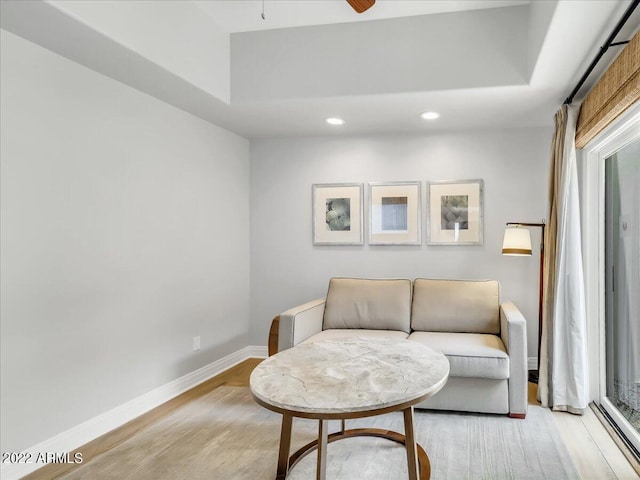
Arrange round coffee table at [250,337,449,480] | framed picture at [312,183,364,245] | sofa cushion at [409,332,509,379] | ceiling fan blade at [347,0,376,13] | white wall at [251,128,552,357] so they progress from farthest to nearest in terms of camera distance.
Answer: framed picture at [312,183,364,245] → white wall at [251,128,552,357] → sofa cushion at [409,332,509,379] → ceiling fan blade at [347,0,376,13] → round coffee table at [250,337,449,480]

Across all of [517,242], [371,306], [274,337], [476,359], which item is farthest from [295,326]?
[517,242]

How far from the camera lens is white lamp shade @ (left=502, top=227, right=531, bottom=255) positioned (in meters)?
3.82

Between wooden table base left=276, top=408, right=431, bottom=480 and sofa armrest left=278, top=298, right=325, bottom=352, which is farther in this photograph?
sofa armrest left=278, top=298, right=325, bottom=352

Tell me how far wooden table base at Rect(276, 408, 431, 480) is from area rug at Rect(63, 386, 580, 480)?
5cm

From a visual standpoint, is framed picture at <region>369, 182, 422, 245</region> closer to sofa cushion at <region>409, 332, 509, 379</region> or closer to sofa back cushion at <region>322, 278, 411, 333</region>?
sofa back cushion at <region>322, 278, 411, 333</region>

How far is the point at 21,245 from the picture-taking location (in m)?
2.47

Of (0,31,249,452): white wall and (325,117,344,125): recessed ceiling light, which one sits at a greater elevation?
(325,117,344,125): recessed ceiling light

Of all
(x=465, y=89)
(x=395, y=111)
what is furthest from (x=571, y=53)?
(x=395, y=111)

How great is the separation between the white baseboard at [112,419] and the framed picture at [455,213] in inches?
90.8

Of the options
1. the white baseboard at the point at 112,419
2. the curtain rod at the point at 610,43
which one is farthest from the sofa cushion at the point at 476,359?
the white baseboard at the point at 112,419

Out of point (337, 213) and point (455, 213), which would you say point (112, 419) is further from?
point (455, 213)

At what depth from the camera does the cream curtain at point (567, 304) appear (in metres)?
3.23

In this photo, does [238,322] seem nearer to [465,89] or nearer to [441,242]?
[441,242]

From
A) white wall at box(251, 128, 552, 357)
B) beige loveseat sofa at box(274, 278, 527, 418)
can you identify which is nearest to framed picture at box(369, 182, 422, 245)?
white wall at box(251, 128, 552, 357)
